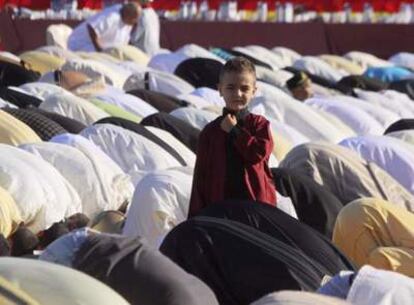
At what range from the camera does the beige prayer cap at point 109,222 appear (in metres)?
9.41

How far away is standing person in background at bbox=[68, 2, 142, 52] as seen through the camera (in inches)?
793

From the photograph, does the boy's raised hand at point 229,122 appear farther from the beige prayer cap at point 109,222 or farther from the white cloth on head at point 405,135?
the white cloth on head at point 405,135

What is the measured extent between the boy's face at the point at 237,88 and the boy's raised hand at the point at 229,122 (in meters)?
0.04

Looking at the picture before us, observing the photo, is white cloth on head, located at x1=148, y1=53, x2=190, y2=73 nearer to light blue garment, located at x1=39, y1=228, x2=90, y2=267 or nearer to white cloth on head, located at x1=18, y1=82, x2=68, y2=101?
white cloth on head, located at x1=18, y1=82, x2=68, y2=101

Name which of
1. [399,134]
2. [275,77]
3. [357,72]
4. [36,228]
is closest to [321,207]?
[36,228]

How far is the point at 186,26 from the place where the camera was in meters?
24.5

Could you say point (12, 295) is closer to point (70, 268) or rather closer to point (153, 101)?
point (70, 268)

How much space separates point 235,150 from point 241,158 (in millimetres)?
66

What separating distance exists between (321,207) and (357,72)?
12320mm

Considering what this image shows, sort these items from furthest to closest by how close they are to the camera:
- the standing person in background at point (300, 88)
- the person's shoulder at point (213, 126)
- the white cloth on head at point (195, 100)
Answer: the standing person in background at point (300, 88) < the white cloth on head at point (195, 100) < the person's shoulder at point (213, 126)

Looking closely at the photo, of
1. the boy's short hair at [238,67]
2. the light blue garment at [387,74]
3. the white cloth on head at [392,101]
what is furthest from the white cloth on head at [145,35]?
the boy's short hair at [238,67]

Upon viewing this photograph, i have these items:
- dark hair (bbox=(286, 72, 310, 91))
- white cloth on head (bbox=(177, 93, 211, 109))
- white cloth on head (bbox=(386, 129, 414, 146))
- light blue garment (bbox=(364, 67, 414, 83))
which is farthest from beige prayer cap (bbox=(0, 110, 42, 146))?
light blue garment (bbox=(364, 67, 414, 83))

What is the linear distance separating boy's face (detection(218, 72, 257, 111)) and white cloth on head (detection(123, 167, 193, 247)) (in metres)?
1.10

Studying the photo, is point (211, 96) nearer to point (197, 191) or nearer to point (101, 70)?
point (101, 70)
